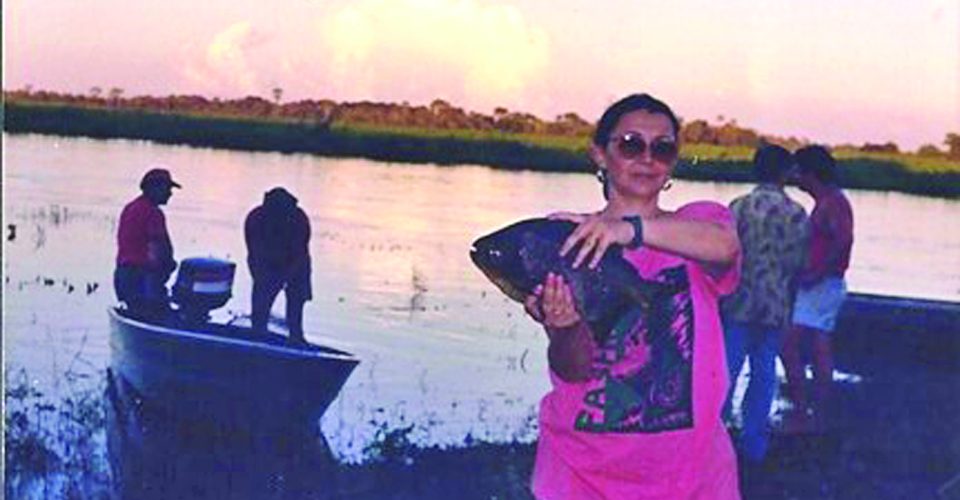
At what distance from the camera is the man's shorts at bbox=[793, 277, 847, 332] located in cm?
447

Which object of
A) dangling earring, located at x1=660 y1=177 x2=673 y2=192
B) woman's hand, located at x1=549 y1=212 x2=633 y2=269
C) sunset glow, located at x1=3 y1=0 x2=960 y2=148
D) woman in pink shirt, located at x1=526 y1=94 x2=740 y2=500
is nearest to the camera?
woman's hand, located at x1=549 y1=212 x2=633 y2=269

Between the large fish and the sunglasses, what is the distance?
210mm

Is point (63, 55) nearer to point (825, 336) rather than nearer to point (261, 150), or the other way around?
point (261, 150)

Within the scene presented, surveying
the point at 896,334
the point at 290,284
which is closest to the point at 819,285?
the point at 896,334

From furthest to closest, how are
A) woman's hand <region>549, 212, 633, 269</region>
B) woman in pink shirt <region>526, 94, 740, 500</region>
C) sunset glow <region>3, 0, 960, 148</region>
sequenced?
sunset glow <region>3, 0, 960, 148</region> → woman in pink shirt <region>526, 94, 740, 500</region> → woman's hand <region>549, 212, 633, 269</region>

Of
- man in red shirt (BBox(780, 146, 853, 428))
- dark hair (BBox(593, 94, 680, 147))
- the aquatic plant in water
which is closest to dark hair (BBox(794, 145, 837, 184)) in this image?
man in red shirt (BBox(780, 146, 853, 428))

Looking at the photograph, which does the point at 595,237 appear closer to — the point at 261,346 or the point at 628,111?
the point at 628,111

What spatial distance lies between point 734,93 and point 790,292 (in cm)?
42

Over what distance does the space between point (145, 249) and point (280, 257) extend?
0.25 meters

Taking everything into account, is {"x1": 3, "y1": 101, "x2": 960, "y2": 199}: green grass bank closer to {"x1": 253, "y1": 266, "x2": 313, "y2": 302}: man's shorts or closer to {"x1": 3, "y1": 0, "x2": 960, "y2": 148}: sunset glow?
{"x1": 3, "y1": 0, "x2": 960, "y2": 148}: sunset glow

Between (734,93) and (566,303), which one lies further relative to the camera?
(734,93)

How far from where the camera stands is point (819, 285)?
4527 mm

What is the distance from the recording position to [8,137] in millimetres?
4344

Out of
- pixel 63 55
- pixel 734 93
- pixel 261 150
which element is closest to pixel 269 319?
pixel 261 150
